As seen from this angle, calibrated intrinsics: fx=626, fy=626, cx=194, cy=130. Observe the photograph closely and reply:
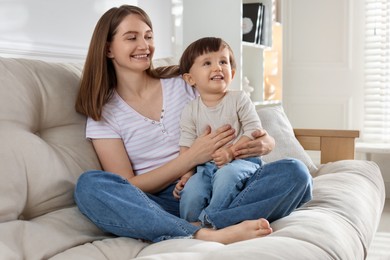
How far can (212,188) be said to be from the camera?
185 centimetres

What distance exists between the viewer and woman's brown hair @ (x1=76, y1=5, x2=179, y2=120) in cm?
196

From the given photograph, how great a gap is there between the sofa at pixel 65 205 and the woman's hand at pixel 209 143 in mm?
310

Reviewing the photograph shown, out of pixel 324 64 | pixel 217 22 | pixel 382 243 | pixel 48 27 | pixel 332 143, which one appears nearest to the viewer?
pixel 48 27

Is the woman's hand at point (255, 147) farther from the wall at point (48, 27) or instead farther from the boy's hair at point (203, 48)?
the wall at point (48, 27)

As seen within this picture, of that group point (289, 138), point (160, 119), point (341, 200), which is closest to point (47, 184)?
point (160, 119)

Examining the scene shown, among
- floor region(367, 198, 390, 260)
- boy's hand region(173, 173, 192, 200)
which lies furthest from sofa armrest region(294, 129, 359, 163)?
boy's hand region(173, 173, 192, 200)

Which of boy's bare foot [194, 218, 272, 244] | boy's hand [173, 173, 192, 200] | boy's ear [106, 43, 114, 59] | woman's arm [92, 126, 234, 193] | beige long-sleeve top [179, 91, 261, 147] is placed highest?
boy's ear [106, 43, 114, 59]

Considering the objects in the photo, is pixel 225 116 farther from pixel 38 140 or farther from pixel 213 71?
pixel 38 140

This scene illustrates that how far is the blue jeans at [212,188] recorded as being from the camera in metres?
1.74

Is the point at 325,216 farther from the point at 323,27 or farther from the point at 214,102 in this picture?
the point at 323,27

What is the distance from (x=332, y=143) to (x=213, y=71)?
1.11m

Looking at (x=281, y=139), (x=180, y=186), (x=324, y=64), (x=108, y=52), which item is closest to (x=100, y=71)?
(x=108, y=52)

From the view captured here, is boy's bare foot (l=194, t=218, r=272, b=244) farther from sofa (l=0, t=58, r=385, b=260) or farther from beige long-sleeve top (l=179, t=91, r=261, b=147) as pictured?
beige long-sleeve top (l=179, t=91, r=261, b=147)

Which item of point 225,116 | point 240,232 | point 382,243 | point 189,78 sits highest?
point 189,78
